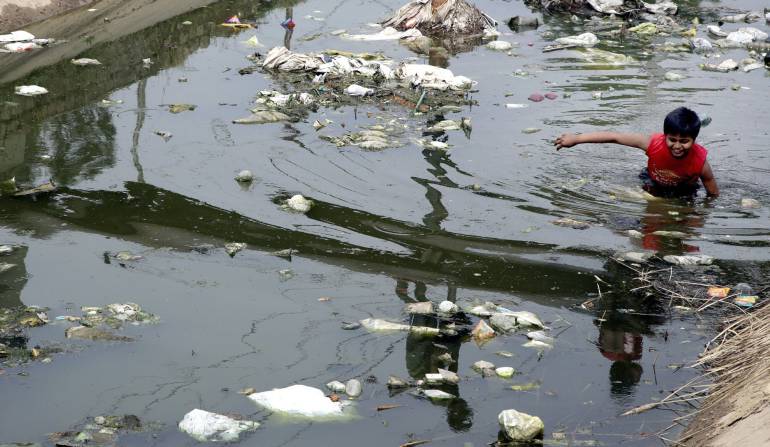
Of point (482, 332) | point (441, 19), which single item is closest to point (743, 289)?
point (482, 332)

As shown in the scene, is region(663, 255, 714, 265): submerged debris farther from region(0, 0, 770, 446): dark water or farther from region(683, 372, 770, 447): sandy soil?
region(683, 372, 770, 447): sandy soil

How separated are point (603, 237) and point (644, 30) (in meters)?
6.53

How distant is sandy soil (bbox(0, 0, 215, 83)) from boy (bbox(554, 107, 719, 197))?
4958 mm

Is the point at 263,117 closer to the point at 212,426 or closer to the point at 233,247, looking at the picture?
the point at 233,247

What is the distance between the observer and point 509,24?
451 inches

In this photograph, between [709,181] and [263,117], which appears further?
[263,117]

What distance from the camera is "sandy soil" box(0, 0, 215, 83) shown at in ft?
28.5

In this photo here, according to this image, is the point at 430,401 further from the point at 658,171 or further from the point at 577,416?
the point at 658,171

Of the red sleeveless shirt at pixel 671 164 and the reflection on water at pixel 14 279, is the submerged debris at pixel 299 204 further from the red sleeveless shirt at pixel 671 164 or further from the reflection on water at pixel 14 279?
the red sleeveless shirt at pixel 671 164

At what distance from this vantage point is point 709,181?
6.25m

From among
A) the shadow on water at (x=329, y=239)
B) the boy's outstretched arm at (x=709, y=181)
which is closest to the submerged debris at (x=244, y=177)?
the shadow on water at (x=329, y=239)

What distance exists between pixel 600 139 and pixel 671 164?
50 cm

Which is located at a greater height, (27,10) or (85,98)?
(27,10)

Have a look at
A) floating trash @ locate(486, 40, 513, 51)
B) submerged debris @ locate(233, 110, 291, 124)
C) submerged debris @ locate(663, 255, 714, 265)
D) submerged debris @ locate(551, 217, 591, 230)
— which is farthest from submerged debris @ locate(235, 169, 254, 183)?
floating trash @ locate(486, 40, 513, 51)
